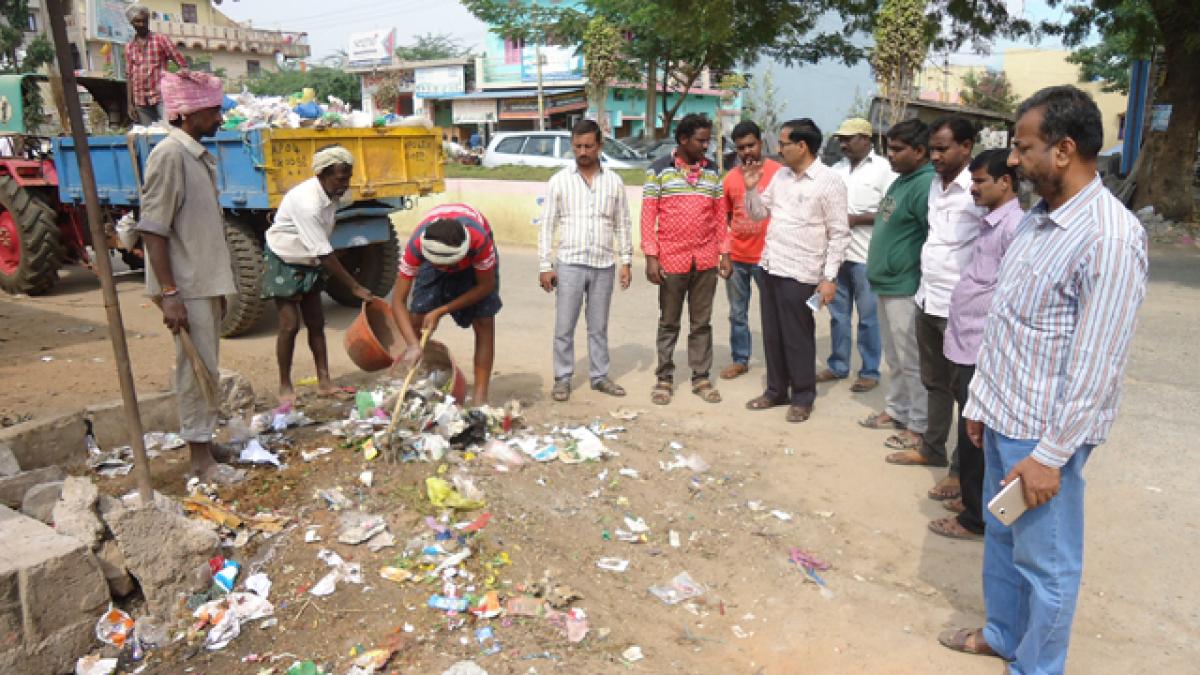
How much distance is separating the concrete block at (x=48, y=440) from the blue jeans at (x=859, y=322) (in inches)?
185

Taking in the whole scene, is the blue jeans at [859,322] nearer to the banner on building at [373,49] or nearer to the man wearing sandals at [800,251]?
the man wearing sandals at [800,251]

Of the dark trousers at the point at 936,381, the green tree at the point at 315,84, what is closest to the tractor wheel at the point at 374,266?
the dark trousers at the point at 936,381

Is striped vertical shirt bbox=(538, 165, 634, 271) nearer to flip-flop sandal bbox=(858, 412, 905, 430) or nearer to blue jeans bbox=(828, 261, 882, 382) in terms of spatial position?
blue jeans bbox=(828, 261, 882, 382)

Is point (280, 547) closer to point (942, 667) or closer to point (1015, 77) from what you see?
point (942, 667)

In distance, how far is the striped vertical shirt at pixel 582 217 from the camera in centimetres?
545

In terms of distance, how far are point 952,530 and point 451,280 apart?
3035mm

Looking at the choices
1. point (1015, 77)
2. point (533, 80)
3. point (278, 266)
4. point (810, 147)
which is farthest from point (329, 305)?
point (1015, 77)

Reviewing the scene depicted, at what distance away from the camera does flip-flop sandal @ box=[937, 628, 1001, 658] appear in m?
2.90

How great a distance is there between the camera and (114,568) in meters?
3.14

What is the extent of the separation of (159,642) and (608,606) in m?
1.64

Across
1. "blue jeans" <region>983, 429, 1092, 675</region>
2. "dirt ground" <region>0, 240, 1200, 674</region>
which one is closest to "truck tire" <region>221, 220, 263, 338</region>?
"dirt ground" <region>0, 240, 1200, 674</region>

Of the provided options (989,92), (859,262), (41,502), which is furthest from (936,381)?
(989,92)

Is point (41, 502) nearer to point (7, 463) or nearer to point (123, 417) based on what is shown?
point (7, 463)

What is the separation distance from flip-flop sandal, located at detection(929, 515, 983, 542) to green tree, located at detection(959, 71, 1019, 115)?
3691cm
